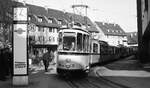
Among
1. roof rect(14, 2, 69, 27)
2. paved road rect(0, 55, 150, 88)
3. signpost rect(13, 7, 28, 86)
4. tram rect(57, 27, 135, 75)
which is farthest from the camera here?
roof rect(14, 2, 69, 27)

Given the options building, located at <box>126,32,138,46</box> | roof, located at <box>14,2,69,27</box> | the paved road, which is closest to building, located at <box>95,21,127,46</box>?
building, located at <box>126,32,138,46</box>

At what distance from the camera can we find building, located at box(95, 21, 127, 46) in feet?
314

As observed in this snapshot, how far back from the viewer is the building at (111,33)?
95.7m

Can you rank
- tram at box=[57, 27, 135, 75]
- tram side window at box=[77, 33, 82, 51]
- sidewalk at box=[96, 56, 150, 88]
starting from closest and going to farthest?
1. sidewalk at box=[96, 56, 150, 88]
2. tram at box=[57, 27, 135, 75]
3. tram side window at box=[77, 33, 82, 51]

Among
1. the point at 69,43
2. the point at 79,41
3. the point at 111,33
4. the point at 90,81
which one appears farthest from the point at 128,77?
the point at 111,33

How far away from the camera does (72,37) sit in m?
14.9

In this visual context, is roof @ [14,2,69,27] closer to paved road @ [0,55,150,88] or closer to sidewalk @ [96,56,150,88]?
sidewalk @ [96,56,150,88]

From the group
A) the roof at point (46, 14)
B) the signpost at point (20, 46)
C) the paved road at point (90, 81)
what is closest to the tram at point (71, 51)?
the paved road at point (90, 81)

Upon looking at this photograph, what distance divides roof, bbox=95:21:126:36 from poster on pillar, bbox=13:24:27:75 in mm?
84495

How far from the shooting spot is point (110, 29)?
103m

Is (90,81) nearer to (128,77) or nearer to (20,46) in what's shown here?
(128,77)

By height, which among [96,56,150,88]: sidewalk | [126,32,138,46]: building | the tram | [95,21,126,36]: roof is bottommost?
[96,56,150,88]: sidewalk

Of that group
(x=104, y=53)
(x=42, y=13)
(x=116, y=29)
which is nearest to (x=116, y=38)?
(x=116, y=29)

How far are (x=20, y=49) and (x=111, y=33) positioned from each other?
295ft
